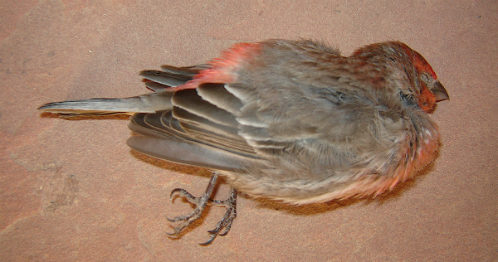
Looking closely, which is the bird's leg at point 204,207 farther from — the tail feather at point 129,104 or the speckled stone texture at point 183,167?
the tail feather at point 129,104

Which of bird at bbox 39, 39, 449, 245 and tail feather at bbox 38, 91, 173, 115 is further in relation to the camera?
tail feather at bbox 38, 91, 173, 115

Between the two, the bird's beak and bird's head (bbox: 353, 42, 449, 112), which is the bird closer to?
bird's head (bbox: 353, 42, 449, 112)

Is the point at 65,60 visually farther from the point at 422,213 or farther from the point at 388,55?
the point at 422,213

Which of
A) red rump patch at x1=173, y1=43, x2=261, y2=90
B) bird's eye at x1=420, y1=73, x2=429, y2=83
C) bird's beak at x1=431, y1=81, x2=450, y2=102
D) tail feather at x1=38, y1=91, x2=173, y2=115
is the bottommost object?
bird's beak at x1=431, y1=81, x2=450, y2=102

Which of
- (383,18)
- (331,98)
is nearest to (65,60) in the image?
(331,98)

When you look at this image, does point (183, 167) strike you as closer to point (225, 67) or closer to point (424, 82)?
point (225, 67)

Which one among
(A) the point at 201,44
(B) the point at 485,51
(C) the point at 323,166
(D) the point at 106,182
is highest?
(A) the point at 201,44

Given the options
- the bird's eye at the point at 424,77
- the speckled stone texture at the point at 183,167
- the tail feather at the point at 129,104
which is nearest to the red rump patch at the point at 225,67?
the tail feather at the point at 129,104

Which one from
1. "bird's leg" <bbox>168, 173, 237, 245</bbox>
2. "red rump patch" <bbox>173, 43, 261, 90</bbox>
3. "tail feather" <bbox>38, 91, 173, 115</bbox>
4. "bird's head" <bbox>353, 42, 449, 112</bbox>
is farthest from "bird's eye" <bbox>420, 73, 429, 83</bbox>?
"tail feather" <bbox>38, 91, 173, 115</bbox>
